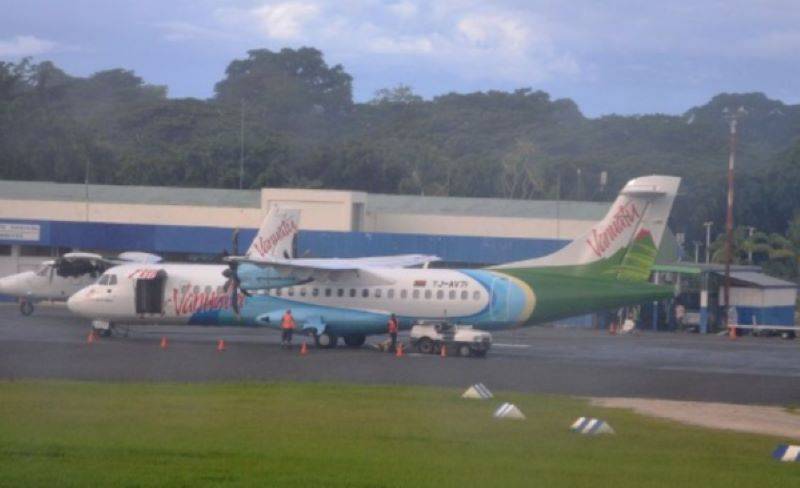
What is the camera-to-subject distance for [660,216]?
3675cm

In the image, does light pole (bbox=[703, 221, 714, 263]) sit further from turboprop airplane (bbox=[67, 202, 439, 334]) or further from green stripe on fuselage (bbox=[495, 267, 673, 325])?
turboprop airplane (bbox=[67, 202, 439, 334])

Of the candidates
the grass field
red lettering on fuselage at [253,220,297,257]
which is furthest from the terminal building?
the grass field

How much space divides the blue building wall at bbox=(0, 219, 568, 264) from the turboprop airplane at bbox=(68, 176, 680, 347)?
15.4 meters

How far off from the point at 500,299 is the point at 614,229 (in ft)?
13.5

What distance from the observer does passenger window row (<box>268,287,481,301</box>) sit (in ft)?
124

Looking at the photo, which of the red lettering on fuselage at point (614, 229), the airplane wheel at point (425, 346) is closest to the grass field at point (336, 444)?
the airplane wheel at point (425, 346)

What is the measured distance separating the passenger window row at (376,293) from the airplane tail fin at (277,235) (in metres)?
1.92

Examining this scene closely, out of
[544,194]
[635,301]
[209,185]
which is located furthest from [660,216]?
[209,185]

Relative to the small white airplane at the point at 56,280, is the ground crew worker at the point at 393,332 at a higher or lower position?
lower

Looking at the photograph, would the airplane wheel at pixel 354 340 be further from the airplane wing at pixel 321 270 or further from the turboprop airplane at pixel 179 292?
the turboprop airplane at pixel 179 292

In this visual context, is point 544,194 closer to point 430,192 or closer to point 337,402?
point 430,192

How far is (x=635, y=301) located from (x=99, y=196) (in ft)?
104

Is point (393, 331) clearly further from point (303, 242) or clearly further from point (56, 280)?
point (303, 242)

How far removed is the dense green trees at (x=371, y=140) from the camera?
3753 cm
